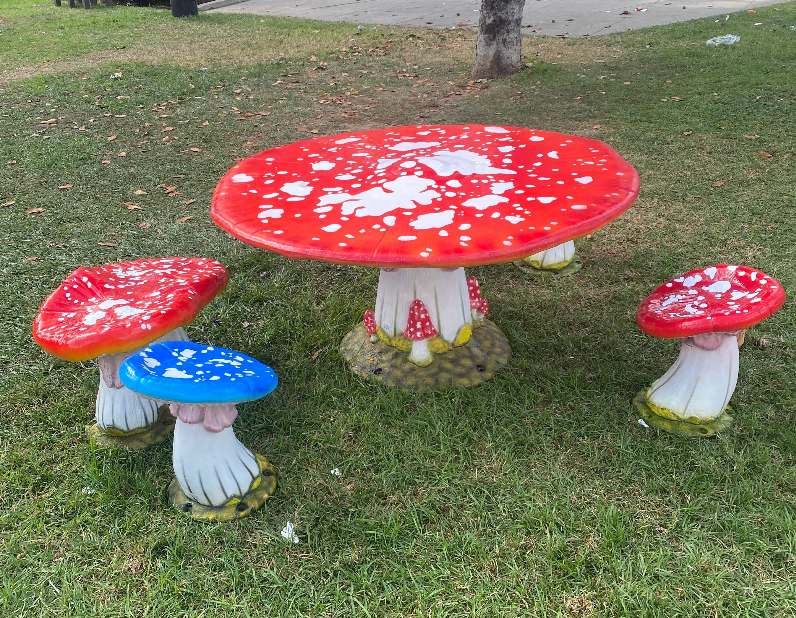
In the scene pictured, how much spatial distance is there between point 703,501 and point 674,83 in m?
5.63

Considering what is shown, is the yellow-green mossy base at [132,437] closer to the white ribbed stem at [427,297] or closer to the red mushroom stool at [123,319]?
the red mushroom stool at [123,319]

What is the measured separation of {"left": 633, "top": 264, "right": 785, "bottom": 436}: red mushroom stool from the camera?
6.29 ft

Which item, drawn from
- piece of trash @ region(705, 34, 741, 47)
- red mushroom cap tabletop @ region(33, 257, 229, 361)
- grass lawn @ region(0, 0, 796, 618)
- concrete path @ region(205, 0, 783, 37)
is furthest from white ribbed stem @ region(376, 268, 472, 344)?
concrete path @ region(205, 0, 783, 37)

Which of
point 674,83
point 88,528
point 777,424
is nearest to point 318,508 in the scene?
point 88,528

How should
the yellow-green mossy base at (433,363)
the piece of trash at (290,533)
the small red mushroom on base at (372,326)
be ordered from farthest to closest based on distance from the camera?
the small red mushroom on base at (372,326) → the yellow-green mossy base at (433,363) → the piece of trash at (290,533)

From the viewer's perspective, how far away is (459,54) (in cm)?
797

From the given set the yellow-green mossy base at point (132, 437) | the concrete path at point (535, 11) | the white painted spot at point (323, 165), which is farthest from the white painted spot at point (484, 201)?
the concrete path at point (535, 11)

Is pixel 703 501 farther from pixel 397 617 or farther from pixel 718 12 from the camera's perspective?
pixel 718 12

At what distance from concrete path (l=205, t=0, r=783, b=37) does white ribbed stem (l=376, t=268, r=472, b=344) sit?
25.3 feet

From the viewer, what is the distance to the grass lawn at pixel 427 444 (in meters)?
1.73

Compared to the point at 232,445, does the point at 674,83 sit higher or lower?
higher

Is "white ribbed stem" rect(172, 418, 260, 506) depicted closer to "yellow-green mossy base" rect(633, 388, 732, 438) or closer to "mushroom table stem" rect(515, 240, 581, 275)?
"yellow-green mossy base" rect(633, 388, 732, 438)

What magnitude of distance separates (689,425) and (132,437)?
6.80 ft

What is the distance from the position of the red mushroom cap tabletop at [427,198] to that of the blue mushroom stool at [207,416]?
390 millimetres
